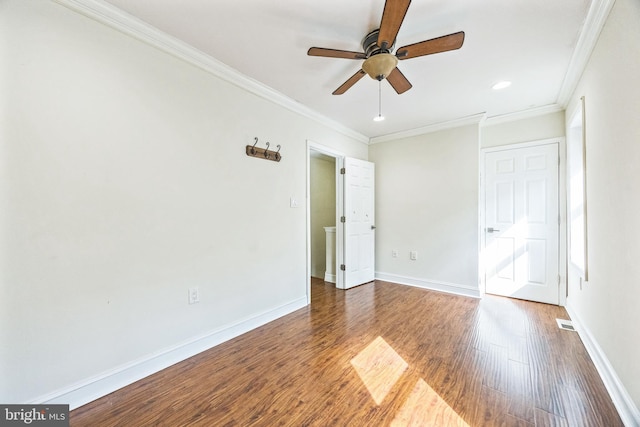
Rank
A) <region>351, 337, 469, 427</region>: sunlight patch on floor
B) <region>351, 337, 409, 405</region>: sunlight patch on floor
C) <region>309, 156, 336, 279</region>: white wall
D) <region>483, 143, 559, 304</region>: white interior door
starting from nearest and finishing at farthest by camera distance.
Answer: <region>351, 337, 469, 427</region>: sunlight patch on floor → <region>351, 337, 409, 405</region>: sunlight patch on floor → <region>483, 143, 559, 304</region>: white interior door → <region>309, 156, 336, 279</region>: white wall

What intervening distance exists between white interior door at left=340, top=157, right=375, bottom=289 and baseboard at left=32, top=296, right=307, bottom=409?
5.56 feet

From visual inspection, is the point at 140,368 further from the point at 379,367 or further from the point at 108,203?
the point at 379,367

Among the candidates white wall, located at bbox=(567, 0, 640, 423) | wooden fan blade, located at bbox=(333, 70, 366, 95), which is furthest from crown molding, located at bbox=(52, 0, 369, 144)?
white wall, located at bbox=(567, 0, 640, 423)

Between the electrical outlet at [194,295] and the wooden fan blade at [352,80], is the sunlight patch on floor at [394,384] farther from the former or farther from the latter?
the wooden fan blade at [352,80]

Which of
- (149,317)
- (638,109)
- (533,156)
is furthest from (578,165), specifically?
(149,317)

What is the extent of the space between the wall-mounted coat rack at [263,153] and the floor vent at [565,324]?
340cm

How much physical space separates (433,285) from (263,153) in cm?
309

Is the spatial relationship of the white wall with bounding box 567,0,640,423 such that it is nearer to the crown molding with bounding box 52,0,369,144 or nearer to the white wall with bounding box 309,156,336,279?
the crown molding with bounding box 52,0,369,144

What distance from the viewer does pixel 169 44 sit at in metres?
1.92

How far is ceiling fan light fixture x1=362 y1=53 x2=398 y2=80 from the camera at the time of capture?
1688 mm

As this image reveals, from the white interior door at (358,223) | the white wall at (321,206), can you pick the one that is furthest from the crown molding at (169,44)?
the white wall at (321,206)

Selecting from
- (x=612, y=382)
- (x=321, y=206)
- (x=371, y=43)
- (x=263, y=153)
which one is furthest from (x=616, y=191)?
(x=321, y=206)

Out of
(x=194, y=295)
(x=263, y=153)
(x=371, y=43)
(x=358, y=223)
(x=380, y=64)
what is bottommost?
(x=194, y=295)

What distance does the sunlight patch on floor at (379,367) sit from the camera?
168cm
